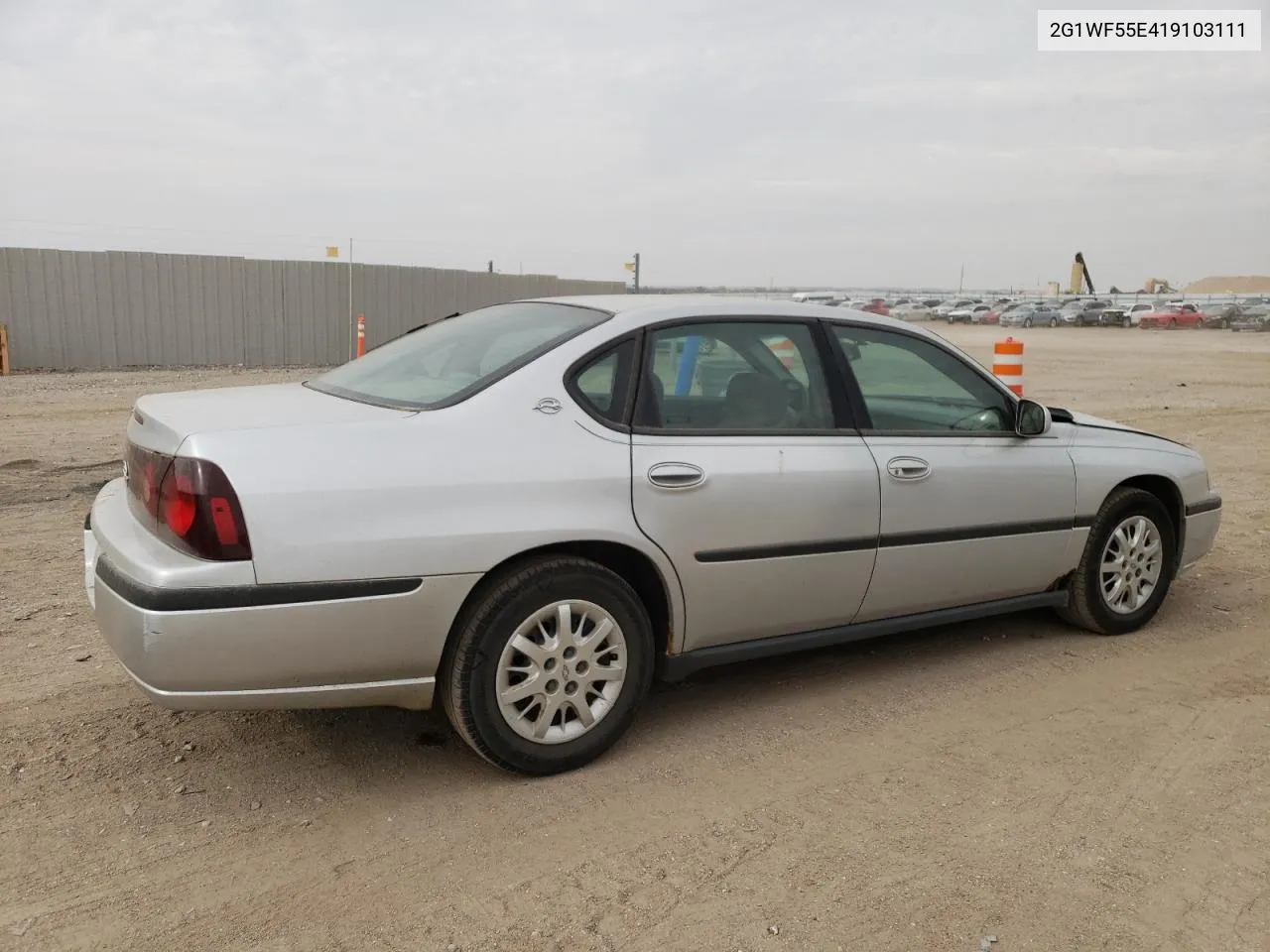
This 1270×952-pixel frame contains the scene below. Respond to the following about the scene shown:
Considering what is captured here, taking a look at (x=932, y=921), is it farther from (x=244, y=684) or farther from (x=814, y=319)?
(x=814, y=319)

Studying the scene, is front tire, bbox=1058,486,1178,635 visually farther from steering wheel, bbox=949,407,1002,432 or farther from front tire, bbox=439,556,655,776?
front tire, bbox=439,556,655,776

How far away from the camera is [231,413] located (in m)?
3.38

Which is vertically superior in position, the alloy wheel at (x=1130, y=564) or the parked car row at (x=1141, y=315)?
the parked car row at (x=1141, y=315)

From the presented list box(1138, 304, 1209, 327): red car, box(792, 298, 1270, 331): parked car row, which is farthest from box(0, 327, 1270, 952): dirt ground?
box(1138, 304, 1209, 327): red car

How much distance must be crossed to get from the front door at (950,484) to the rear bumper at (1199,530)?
34.9 inches

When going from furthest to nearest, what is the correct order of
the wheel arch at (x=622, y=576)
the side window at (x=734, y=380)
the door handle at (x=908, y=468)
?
1. the door handle at (x=908, y=468)
2. the side window at (x=734, y=380)
3. the wheel arch at (x=622, y=576)

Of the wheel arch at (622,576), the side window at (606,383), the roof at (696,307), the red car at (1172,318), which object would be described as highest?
the red car at (1172,318)

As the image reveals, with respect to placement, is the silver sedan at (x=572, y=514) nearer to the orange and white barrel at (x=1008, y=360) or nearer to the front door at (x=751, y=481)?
the front door at (x=751, y=481)

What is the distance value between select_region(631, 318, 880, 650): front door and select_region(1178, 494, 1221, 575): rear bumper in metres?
2.09

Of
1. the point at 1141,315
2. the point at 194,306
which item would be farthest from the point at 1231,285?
the point at 194,306

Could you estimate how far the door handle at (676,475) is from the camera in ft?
11.7

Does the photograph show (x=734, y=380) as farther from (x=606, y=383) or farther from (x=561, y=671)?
(x=561, y=671)

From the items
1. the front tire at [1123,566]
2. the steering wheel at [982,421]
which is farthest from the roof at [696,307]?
the front tire at [1123,566]

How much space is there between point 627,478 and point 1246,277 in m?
155
